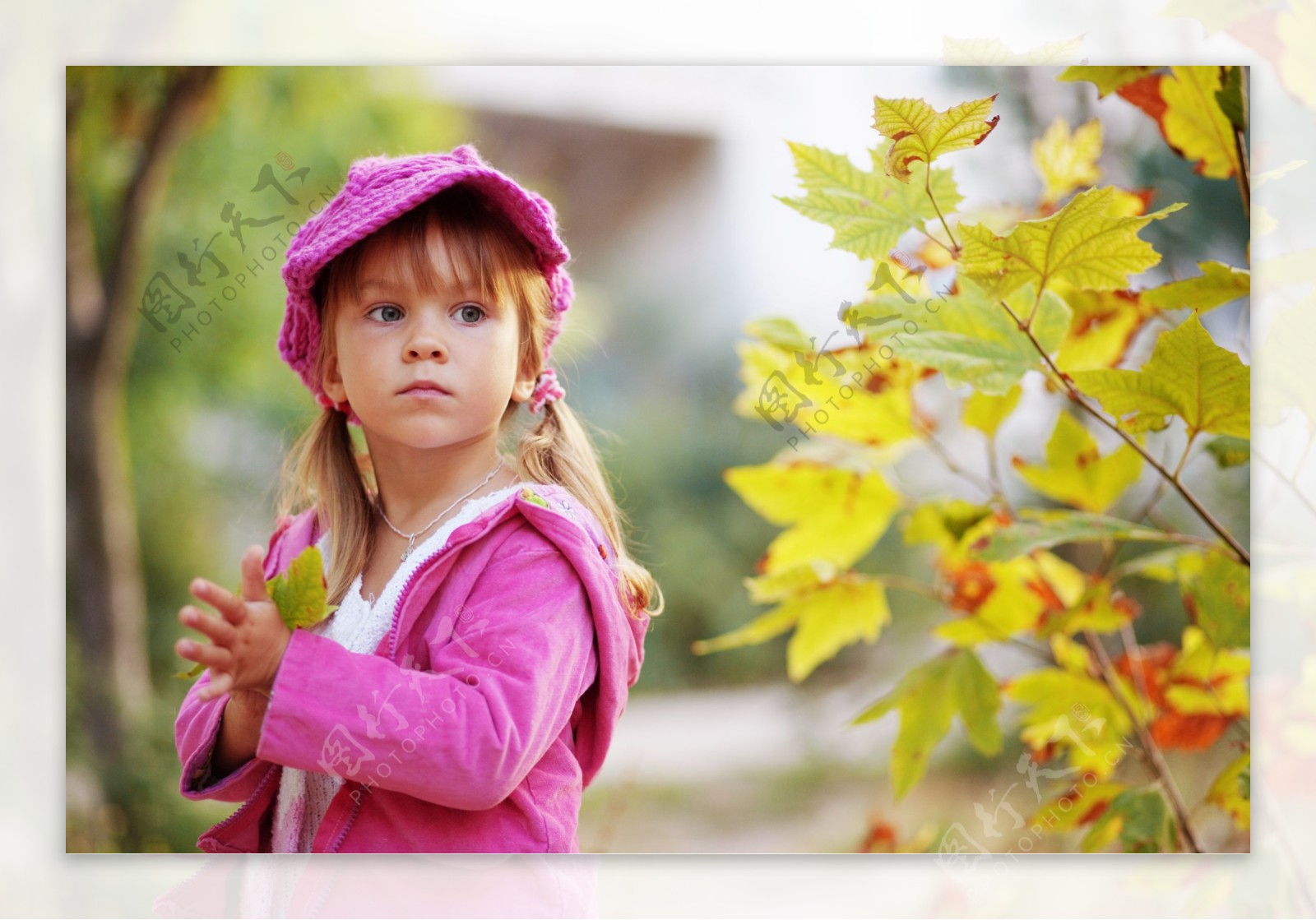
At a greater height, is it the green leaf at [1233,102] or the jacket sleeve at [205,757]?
the green leaf at [1233,102]

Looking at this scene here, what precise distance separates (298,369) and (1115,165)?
73cm

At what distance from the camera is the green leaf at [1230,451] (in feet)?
2.48

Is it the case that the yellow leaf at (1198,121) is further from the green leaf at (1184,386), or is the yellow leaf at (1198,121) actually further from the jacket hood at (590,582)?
the jacket hood at (590,582)

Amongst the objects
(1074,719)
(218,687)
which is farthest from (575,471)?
(1074,719)

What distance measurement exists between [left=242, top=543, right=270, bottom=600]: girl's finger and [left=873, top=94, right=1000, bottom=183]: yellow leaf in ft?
1.28

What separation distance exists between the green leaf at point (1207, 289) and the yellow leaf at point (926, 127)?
0.16 meters

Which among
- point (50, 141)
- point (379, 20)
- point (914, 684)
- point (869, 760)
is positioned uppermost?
point (379, 20)

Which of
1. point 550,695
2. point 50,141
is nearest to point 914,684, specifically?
point 550,695

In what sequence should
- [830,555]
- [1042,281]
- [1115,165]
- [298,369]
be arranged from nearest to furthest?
[1042,281], [298,369], [830,555], [1115,165]

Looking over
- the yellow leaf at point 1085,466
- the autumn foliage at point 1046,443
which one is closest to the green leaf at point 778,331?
the autumn foliage at point 1046,443

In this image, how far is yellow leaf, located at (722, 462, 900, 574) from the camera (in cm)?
86

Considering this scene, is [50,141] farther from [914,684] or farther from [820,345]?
[914,684]

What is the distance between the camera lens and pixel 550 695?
66cm

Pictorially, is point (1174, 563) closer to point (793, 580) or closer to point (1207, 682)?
point (1207, 682)
